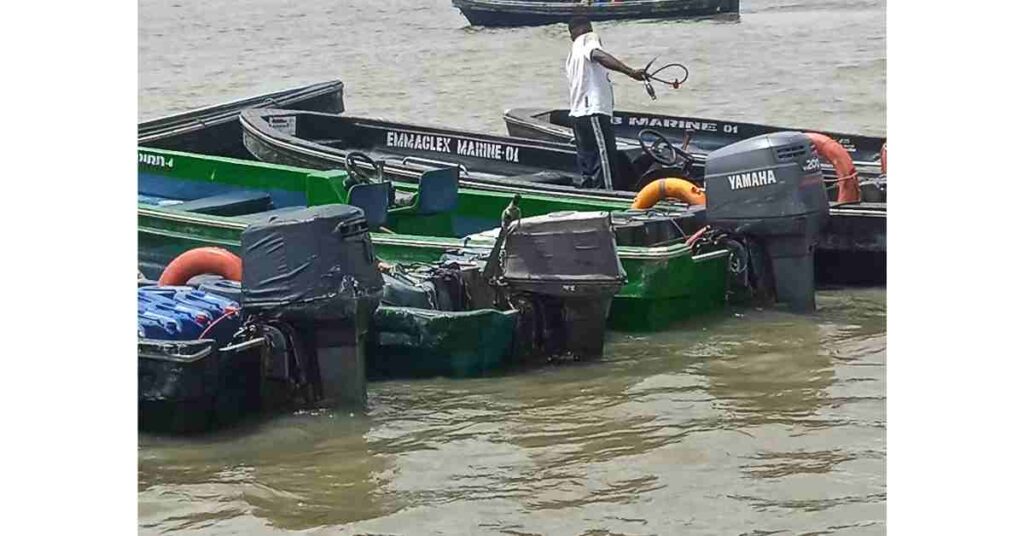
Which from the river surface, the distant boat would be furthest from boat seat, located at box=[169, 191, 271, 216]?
the distant boat

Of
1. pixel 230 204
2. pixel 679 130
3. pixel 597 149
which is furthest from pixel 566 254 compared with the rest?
pixel 679 130

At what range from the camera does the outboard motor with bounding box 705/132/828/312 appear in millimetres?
6395

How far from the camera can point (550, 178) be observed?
27.7 feet

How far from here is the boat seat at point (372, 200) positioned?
653 centimetres

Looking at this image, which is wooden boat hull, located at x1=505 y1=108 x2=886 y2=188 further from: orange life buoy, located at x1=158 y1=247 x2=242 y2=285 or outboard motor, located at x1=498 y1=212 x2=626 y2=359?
orange life buoy, located at x1=158 y1=247 x2=242 y2=285

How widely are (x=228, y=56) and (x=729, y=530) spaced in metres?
13.6

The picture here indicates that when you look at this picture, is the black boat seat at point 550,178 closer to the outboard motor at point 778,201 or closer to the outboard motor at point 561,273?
the outboard motor at point 778,201

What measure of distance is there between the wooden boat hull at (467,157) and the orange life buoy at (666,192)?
12 centimetres

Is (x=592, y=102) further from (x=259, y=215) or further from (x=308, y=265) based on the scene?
(x=308, y=265)

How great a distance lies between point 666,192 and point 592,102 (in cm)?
75

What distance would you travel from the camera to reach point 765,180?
253 inches

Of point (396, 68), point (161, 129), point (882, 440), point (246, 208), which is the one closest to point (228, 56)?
point (396, 68)

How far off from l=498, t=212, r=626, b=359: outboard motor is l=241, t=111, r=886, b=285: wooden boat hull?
1429 mm
